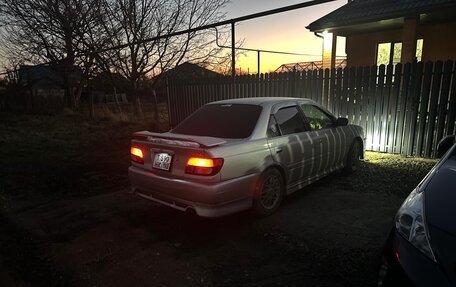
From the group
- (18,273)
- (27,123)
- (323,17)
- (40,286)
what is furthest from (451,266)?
(27,123)

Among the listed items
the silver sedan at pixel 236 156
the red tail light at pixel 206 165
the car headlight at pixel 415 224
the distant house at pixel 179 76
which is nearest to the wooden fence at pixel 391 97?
the silver sedan at pixel 236 156

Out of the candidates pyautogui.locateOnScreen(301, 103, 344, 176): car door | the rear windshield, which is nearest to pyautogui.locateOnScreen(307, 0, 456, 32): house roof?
pyautogui.locateOnScreen(301, 103, 344, 176): car door

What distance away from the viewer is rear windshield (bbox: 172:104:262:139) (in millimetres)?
3916

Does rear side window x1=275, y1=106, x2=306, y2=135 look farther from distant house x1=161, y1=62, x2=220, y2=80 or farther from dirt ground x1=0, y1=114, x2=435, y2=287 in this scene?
distant house x1=161, y1=62, x2=220, y2=80

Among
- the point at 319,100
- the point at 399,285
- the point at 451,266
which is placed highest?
the point at 319,100

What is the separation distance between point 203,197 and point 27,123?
44.2ft

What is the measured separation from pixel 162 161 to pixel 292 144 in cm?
170

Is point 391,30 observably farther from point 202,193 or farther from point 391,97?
point 202,193

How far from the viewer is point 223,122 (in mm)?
4172

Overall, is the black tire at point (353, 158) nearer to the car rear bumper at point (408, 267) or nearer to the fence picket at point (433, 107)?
the fence picket at point (433, 107)

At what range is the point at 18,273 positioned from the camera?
9.37 ft

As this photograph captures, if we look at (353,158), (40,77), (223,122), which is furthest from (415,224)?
(40,77)

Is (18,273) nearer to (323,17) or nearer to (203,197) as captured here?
(203,197)

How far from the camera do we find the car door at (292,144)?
400 cm
